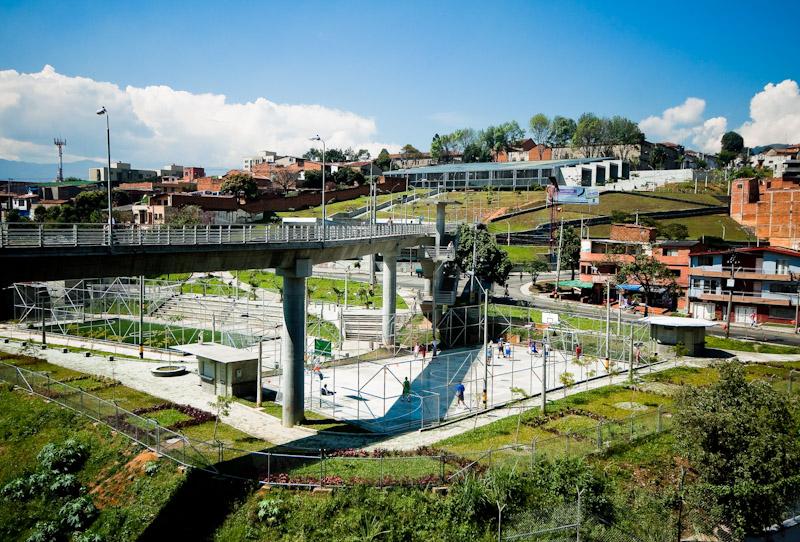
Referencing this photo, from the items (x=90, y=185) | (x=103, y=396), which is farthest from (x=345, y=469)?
(x=90, y=185)

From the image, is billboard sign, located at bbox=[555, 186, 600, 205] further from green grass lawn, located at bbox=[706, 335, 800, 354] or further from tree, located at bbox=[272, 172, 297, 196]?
tree, located at bbox=[272, 172, 297, 196]

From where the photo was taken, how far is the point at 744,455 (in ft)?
76.2

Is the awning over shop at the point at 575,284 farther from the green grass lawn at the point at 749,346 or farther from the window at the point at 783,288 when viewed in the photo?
the green grass lawn at the point at 749,346

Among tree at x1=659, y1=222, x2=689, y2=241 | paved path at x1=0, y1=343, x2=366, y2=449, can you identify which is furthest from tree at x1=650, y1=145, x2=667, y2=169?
paved path at x1=0, y1=343, x2=366, y2=449

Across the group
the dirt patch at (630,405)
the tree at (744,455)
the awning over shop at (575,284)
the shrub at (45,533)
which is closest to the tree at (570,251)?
the awning over shop at (575,284)

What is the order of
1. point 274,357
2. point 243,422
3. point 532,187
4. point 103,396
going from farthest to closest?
1. point 532,187
2. point 274,357
3. point 103,396
4. point 243,422

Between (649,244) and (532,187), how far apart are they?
65115 mm

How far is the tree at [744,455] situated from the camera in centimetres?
2291

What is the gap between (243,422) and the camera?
1271 inches

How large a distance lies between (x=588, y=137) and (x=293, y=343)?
164387 millimetres

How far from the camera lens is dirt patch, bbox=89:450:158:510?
26109 mm

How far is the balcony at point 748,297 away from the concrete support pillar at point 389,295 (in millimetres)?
31910

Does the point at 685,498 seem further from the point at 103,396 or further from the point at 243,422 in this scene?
the point at 103,396

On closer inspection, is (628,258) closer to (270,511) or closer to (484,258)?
(484,258)
